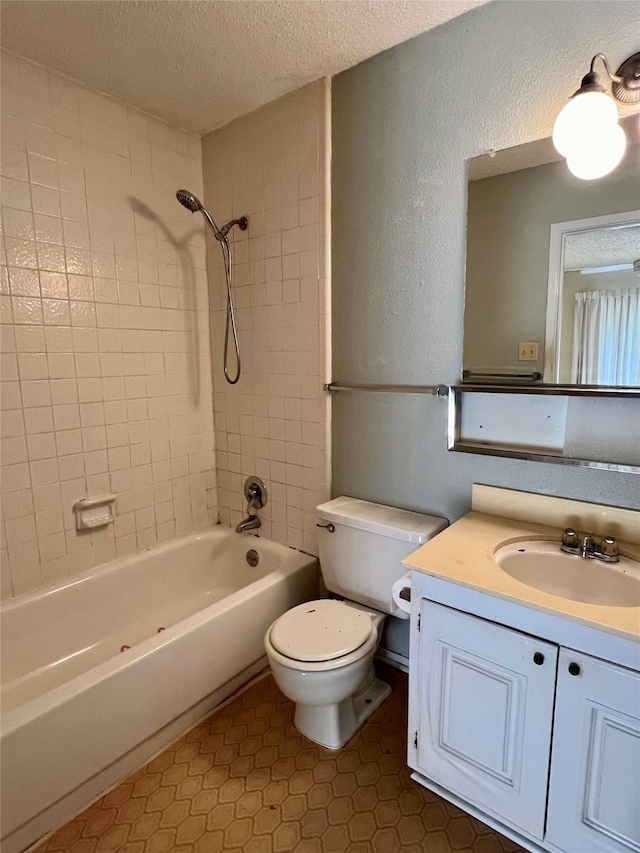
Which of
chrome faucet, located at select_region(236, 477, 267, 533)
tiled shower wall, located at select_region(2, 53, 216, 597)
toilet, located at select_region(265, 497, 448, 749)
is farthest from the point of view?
chrome faucet, located at select_region(236, 477, 267, 533)

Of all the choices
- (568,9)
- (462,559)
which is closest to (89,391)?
(462,559)

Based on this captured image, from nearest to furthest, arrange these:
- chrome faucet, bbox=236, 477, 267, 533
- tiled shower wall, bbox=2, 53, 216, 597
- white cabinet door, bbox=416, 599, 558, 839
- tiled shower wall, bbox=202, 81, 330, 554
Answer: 1. white cabinet door, bbox=416, 599, 558, 839
2. tiled shower wall, bbox=2, 53, 216, 597
3. tiled shower wall, bbox=202, 81, 330, 554
4. chrome faucet, bbox=236, 477, 267, 533

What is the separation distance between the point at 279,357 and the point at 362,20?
4.01ft

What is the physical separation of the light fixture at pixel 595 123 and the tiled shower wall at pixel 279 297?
92 centimetres

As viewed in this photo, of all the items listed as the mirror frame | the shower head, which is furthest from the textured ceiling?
the mirror frame

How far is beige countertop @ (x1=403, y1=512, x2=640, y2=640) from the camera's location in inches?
38.7

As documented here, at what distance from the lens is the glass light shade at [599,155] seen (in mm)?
1177

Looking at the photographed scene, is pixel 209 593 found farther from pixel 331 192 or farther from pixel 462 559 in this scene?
pixel 331 192

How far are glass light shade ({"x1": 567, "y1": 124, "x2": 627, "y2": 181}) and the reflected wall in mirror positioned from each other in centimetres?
4

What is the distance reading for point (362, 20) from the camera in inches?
57.7

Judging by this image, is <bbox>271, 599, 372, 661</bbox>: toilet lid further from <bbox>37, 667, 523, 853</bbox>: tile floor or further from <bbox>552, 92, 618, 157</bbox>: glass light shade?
<bbox>552, 92, 618, 157</bbox>: glass light shade

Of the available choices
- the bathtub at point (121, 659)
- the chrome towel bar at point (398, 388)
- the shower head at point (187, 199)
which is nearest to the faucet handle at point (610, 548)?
the chrome towel bar at point (398, 388)

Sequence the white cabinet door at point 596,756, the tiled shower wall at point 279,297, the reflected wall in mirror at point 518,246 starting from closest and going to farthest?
the white cabinet door at point 596,756 → the reflected wall in mirror at point 518,246 → the tiled shower wall at point 279,297

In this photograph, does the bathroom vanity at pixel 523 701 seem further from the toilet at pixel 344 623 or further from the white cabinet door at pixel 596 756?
the toilet at pixel 344 623
